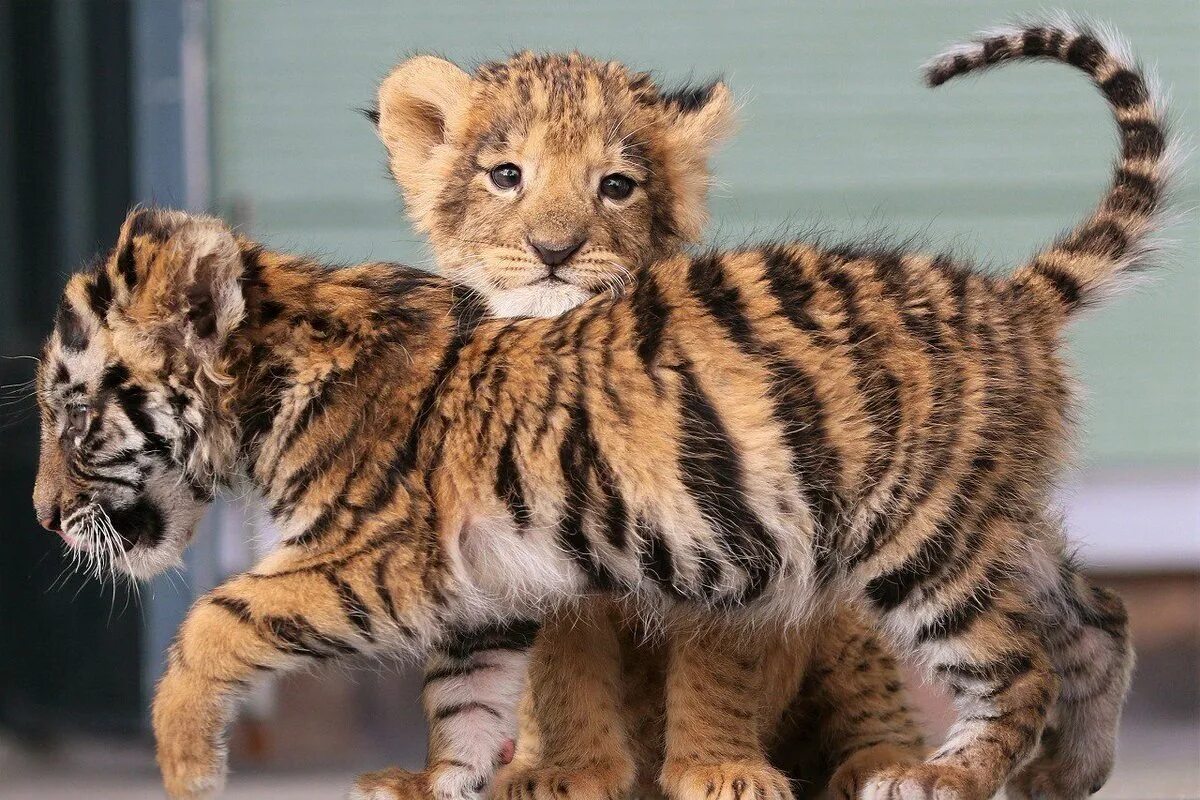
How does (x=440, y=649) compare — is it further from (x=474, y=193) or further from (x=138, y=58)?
(x=138, y=58)

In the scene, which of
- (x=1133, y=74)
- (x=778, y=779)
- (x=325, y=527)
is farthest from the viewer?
(x=1133, y=74)

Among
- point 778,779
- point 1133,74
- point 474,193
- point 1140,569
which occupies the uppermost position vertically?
point 1133,74

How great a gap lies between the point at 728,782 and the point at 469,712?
0.55 meters

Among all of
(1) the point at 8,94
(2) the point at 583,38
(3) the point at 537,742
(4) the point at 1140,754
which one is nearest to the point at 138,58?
(1) the point at 8,94

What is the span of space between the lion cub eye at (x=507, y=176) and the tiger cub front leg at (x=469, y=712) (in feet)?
3.47

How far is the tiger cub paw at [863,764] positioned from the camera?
3316 mm

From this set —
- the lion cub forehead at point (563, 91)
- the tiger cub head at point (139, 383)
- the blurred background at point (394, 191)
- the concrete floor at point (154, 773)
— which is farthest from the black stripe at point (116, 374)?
the blurred background at point (394, 191)

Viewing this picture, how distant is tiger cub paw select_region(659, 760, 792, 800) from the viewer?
3115 mm

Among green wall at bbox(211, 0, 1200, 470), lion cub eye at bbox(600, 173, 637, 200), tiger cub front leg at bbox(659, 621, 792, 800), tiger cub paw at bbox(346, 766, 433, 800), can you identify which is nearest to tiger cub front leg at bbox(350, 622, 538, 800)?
tiger cub paw at bbox(346, 766, 433, 800)

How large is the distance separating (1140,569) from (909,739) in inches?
125

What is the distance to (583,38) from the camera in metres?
6.55

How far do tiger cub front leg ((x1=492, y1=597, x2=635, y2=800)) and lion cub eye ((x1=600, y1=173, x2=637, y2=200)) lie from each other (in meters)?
0.95

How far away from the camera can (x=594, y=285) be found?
3.37m

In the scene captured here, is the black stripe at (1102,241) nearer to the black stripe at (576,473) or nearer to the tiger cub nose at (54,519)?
the black stripe at (576,473)
